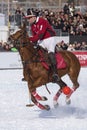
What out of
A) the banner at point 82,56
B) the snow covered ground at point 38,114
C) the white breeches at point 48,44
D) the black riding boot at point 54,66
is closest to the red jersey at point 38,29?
the white breeches at point 48,44

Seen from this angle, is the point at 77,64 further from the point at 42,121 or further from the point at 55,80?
the point at 42,121

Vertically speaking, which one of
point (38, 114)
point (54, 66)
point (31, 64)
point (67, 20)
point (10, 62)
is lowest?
point (10, 62)

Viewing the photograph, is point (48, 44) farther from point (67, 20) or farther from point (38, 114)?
point (67, 20)

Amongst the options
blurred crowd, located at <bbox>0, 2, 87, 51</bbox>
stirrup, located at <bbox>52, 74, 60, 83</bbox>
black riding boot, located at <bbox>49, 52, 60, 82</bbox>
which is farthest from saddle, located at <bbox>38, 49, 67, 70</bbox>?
blurred crowd, located at <bbox>0, 2, 87, 51</bbox>

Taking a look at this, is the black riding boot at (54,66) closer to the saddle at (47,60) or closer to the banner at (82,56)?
the saddle at (47,60)

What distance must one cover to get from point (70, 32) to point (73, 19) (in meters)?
2.01

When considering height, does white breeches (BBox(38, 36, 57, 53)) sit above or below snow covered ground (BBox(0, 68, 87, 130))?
above

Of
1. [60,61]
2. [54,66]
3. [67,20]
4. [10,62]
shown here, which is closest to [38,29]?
[54,66]

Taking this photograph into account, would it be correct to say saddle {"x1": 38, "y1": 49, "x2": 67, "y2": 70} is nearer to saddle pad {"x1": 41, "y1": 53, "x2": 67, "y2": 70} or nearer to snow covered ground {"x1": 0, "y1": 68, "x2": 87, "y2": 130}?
saddle pad {"x1": 41, "y1": 53, "x2": 67, "y2": 70}

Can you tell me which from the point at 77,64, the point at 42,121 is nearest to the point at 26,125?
the point at 42,121

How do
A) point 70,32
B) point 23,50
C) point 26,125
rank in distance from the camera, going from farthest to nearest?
1. point 70,32
2. point 23,50
3. point 26,125

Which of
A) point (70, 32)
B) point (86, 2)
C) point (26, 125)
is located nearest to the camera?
point (26, 125)

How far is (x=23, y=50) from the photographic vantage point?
9.39 metres

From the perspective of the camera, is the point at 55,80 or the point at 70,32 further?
the point at 70,32
